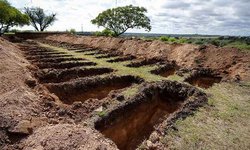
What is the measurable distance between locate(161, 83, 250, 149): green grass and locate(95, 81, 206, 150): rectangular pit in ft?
2.94

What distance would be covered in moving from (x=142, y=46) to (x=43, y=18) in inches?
2626

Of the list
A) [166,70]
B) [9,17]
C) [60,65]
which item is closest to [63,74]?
[60,65]

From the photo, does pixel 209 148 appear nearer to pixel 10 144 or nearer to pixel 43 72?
pixel 10 144

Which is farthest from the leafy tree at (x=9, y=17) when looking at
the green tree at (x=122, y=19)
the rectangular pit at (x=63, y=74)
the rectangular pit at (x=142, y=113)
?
the rectangular pit at (x=142, y=113)

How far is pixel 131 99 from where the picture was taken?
42.9ft

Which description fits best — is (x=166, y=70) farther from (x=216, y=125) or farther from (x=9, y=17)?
(x=9, y=17)

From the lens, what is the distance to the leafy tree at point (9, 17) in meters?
52.1

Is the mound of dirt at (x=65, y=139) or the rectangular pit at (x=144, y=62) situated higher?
the mound of dirt at (x=65, y=139)

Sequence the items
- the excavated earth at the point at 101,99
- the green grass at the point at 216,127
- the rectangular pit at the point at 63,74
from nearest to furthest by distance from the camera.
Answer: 1. the excavated earth at the point at 101,99
2. the green grass at the point at 216,127
3. the rectangular pit at the point at 63,74

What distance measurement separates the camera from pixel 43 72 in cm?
1794

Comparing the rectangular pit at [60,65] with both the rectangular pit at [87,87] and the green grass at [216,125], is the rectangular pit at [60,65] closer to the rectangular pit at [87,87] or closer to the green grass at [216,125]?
the rectangular pit at [87,87]

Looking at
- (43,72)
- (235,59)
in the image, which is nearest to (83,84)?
(43,72)

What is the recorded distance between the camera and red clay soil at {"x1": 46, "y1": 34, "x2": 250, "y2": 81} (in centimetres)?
2077

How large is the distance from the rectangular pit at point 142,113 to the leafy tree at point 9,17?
1774 inches
